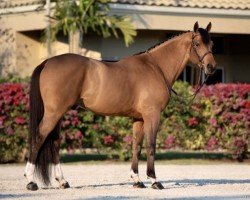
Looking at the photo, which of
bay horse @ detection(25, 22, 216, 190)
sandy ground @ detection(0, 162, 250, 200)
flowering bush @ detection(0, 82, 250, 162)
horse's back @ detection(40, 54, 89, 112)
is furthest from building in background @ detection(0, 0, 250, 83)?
horse's back @ detection(40, 54, 89, 112)

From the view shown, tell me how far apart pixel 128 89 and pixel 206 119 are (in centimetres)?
686

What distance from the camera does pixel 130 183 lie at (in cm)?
1436

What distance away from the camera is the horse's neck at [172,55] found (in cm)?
1394

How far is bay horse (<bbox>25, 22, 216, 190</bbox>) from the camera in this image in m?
12.8

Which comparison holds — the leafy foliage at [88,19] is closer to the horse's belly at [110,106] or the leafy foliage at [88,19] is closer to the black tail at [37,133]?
the horse's belly at [110,106]

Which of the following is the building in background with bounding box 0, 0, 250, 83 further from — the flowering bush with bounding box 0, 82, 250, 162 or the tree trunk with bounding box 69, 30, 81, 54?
the flowering bush with bounding box 0, 82, 250, 162

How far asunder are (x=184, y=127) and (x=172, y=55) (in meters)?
5.96

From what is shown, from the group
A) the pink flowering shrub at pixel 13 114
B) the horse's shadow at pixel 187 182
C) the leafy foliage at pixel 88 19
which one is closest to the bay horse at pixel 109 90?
the horse's shadow at pixel 187 182

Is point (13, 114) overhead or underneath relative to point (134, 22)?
underneath

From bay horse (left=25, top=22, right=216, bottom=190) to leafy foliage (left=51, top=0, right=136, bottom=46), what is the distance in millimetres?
8102

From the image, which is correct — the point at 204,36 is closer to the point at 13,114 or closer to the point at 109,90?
the point at 109,90

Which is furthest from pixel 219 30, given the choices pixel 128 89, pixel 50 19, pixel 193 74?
pixel 128 89

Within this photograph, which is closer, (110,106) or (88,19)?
(110,106)

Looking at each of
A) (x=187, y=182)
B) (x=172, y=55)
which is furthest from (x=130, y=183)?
(x=172, y=55)
